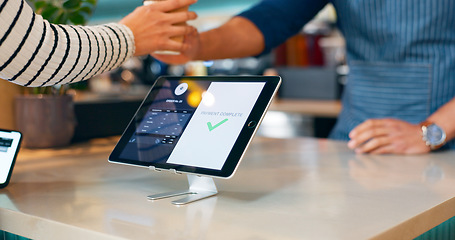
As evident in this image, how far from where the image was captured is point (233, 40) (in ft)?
4.48

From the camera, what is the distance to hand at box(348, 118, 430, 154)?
3.66ft

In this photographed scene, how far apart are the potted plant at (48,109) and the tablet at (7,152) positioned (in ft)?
1.16

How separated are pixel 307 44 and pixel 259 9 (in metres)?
2.10

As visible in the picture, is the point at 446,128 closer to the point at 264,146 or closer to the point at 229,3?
the point at 264,146

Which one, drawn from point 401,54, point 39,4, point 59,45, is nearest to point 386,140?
point 401,54

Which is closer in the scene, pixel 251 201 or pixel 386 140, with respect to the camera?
pixel 251 201

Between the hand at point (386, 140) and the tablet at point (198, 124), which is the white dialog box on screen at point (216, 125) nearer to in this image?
the tablet at point (198, 124)

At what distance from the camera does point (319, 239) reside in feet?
1.85

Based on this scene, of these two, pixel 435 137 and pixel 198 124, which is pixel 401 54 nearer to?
pixel 435 137

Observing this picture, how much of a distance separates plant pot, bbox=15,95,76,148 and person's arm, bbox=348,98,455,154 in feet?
2.21

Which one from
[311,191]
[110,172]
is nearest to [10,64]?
[110,172]

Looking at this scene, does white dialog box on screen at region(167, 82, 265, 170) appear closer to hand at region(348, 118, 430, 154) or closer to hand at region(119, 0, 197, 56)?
hand at region(119, 0, 197, 56)

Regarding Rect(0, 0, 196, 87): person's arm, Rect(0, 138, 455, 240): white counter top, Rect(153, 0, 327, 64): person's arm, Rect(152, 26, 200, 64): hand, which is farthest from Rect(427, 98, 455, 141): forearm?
Rect(0, 0, 196, 87): person's arm

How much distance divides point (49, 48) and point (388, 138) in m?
0.73
